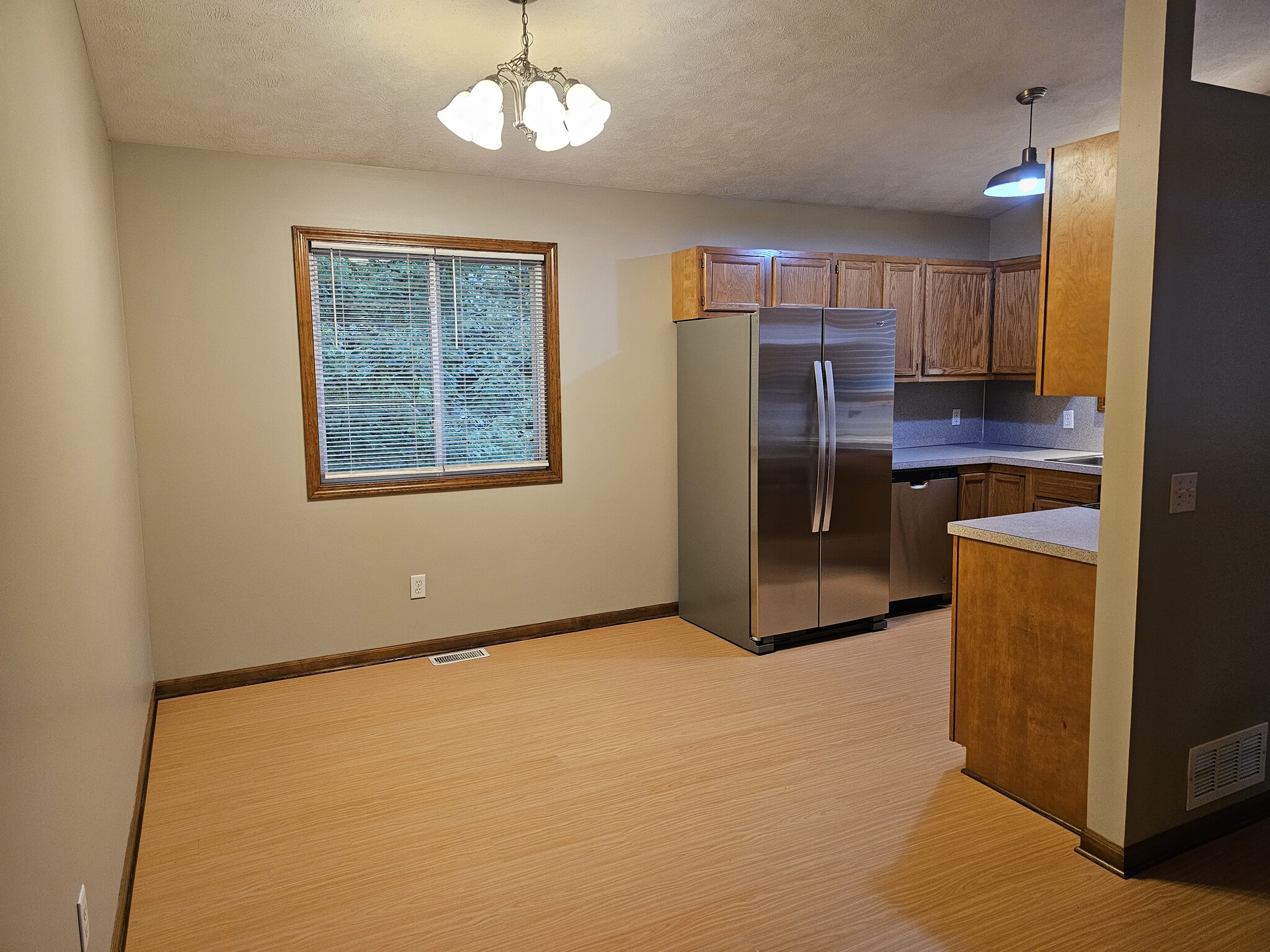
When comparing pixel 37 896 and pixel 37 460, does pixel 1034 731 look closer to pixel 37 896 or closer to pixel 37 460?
pixel 37 896

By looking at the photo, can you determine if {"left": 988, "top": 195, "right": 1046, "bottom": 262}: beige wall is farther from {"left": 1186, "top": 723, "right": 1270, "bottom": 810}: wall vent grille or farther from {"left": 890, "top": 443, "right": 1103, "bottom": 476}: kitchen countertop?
{"left": 1186, "top": 723, "right": 1270, "bottom": 810}: wall vent grille

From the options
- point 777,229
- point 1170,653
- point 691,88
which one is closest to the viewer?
point 1170,653

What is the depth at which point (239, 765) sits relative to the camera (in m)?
3.01

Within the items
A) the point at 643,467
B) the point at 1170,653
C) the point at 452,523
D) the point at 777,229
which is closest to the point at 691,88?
the point at 777,229

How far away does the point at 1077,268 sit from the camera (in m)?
2.49

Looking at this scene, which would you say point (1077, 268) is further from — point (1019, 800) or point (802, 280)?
point (802, 280)

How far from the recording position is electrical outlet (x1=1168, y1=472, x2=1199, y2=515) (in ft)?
Answer: 7.25

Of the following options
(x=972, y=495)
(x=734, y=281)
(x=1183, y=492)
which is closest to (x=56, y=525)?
(x=1183, y=492)

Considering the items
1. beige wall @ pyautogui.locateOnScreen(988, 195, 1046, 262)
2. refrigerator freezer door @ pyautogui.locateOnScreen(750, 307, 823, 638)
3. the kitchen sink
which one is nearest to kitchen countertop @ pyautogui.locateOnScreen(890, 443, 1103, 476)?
the kitchen sink

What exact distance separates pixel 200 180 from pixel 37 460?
255 cm

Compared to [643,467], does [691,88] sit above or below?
above

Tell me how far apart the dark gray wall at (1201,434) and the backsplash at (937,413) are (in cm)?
306

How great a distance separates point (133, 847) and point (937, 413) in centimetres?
512

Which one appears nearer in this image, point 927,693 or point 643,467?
point 927,693
